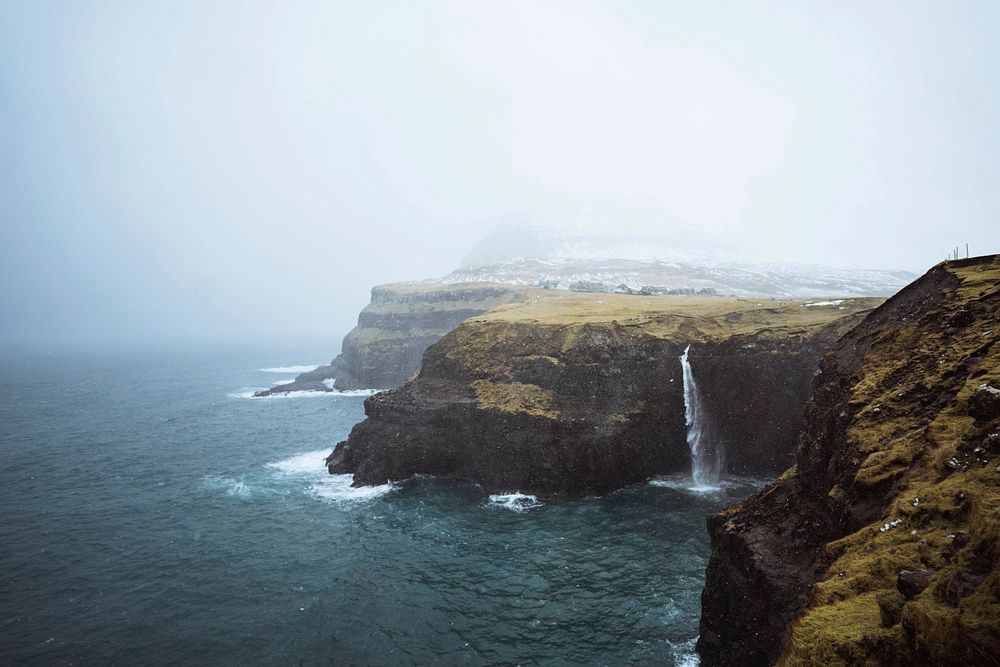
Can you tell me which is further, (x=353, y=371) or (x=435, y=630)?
(x=353, y=371)

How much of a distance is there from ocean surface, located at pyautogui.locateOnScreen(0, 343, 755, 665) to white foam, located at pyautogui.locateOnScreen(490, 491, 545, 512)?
32 cm

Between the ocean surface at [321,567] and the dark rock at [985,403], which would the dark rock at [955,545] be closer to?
the dark rock at [985,403]

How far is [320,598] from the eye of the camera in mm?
29547

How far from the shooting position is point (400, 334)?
382 feet

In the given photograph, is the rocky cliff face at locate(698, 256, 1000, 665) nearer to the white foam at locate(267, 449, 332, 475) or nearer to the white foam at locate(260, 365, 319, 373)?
the white foam at locate(267, 449, 332, 475)

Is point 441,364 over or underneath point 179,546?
over

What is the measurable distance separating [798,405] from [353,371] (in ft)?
305

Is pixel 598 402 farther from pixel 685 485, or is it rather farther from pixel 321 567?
pixel 321 567

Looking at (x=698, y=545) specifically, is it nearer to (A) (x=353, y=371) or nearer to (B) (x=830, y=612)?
(B) (x=830, y=612)

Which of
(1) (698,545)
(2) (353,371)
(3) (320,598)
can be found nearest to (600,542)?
(1) (698,545)

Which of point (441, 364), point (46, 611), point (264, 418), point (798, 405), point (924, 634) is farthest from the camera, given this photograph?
point (264, 418)

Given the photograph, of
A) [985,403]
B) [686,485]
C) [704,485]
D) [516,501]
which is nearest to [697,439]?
[704,485]

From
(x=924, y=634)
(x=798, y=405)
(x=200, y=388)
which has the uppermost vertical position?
(x=924, y=634)

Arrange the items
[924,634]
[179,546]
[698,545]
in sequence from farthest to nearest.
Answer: [179,546]
[698,545]
[924,634]
